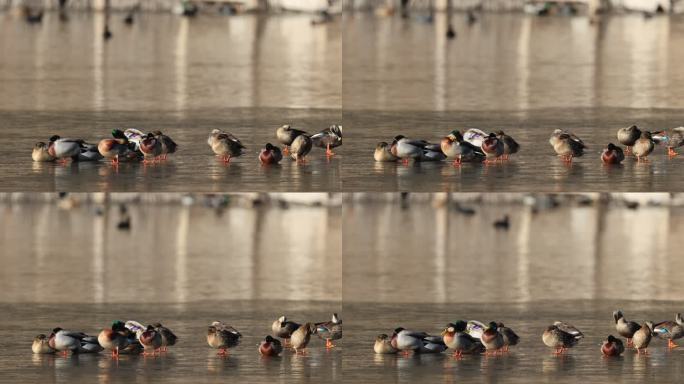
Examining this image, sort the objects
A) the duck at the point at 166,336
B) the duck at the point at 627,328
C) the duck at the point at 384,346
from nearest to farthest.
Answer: the duck at the point at 384,346 < the duck at the point at 166,336 < the duck at the point at 627,328

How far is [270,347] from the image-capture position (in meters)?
11.9

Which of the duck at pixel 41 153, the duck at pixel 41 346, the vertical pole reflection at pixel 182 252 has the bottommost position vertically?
the vertical pole reflection at pixel 182 252

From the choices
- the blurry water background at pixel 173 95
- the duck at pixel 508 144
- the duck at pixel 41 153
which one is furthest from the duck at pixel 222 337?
the duck at pixel 508 144

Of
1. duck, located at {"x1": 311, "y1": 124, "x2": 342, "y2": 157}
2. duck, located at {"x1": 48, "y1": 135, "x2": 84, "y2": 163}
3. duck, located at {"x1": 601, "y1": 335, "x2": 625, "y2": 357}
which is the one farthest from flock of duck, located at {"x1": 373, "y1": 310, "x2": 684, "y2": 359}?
duck, located at {"x1": 48, "y1": 135, "x2": 84, "y2": 163}

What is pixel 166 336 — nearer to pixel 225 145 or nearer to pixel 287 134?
pixel 225 145

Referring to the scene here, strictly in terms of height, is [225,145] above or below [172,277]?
above

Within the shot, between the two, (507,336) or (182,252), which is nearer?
(507,336)

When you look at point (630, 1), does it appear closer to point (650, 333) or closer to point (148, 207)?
point (148, 207)

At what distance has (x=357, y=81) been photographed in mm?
17578

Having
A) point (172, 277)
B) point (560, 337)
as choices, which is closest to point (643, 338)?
point (560, 337)

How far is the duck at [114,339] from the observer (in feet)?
38.2

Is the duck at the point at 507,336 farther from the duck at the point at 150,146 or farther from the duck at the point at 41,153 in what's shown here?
the duck at the point at 41,153

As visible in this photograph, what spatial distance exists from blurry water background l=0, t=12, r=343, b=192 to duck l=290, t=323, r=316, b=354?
1.09m

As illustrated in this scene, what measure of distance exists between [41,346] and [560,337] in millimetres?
4000
